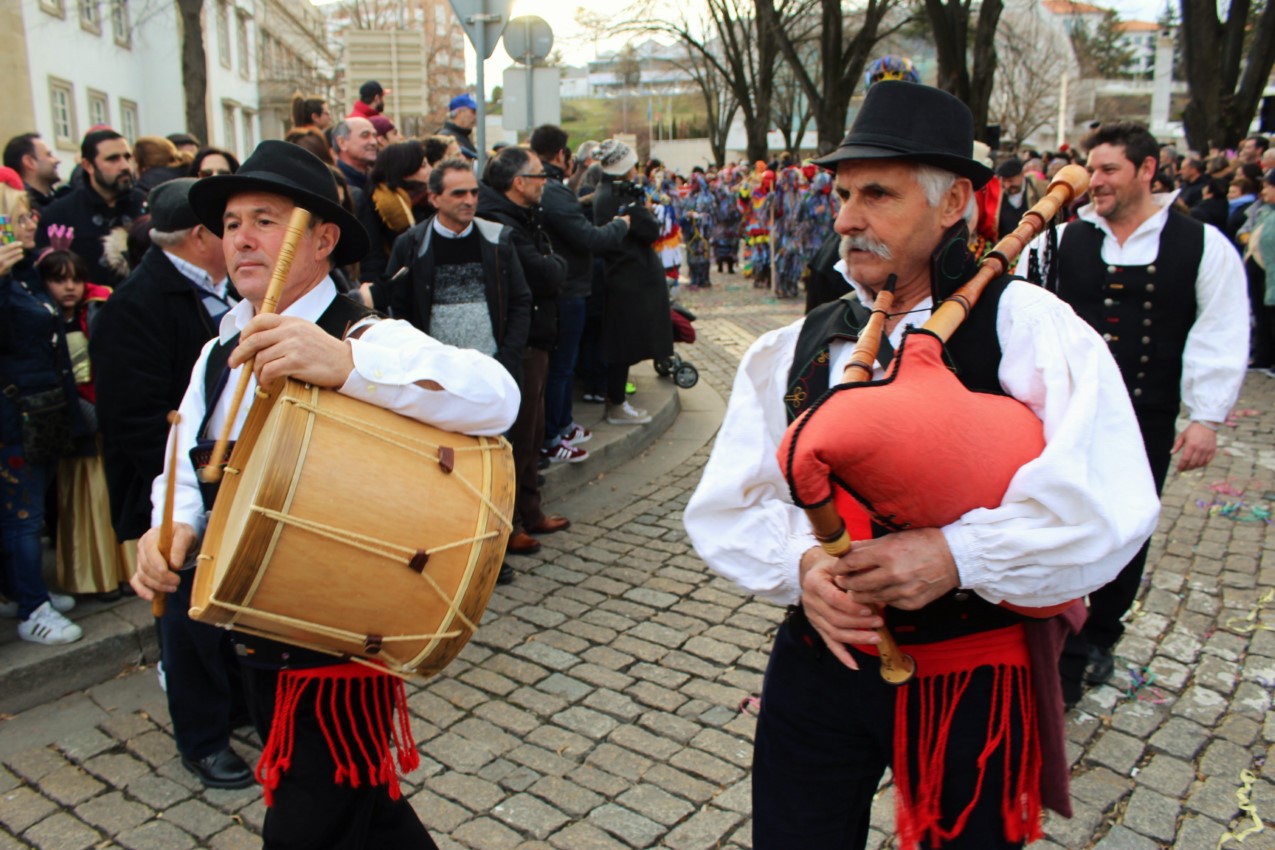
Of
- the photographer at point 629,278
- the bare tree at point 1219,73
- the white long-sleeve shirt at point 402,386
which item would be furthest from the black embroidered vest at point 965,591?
the bare tree at point 1219,73

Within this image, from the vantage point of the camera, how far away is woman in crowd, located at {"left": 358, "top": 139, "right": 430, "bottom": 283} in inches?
235

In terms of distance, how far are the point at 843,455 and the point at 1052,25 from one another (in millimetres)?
61721

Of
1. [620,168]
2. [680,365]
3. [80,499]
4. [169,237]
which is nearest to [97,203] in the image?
[80,499]

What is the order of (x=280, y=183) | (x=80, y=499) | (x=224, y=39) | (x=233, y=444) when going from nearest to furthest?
(x=280, y=183) → (x=233, y=444) → (x=80, y=499) → (x=224, y=39)

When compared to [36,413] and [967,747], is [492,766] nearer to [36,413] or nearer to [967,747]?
[967,747]

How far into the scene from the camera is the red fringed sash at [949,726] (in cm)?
195

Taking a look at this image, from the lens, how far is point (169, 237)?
3.45 meters

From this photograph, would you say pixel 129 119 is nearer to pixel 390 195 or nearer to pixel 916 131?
pixel 390 195

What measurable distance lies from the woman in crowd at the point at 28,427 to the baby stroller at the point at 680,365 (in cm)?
571

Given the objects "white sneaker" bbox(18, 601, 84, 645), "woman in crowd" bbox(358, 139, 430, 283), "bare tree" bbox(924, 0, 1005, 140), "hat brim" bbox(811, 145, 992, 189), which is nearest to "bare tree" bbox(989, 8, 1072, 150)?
"bare tree" bbox(924, 0, 1005, 140)

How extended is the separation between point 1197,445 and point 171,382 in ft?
12.3

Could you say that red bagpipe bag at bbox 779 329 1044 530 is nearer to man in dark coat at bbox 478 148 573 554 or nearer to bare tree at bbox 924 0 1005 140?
man in dark coat at bbox 478 148 573 554

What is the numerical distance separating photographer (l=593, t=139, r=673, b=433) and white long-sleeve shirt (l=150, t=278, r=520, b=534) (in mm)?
5260

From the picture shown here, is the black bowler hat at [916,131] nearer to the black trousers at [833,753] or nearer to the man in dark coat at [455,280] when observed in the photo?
the black trousers at [833,753]
